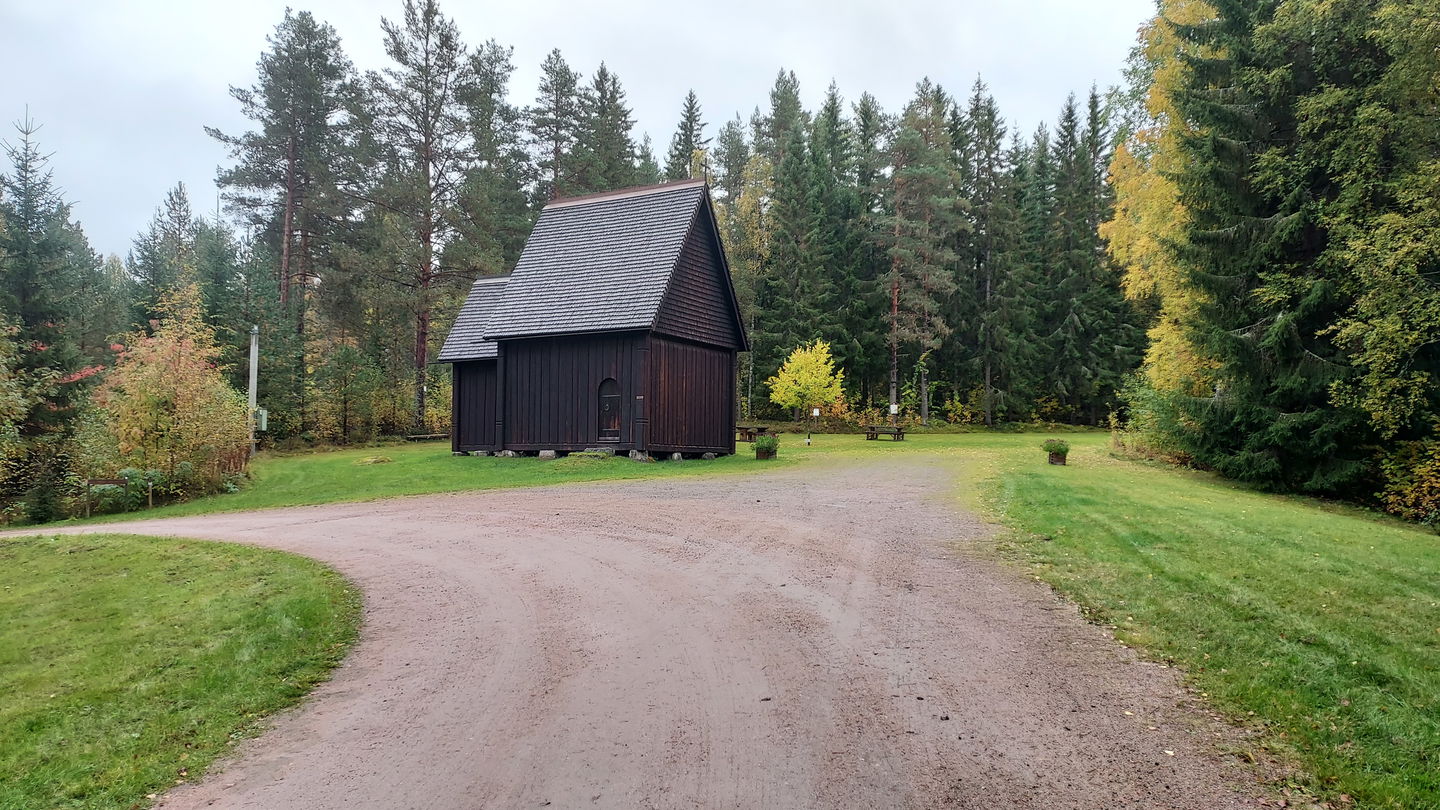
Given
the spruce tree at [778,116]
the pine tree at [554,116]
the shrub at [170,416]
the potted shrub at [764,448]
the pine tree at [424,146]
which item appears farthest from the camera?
the spruce tree at [778,116]

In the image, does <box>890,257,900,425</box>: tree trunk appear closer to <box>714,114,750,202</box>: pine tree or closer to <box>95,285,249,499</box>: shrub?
<box>714,114,750,202</box>: pine tree

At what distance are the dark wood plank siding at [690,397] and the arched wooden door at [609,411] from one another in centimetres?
118

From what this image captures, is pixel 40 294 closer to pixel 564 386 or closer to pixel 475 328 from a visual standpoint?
pixel 475 328

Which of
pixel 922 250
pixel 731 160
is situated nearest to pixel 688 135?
pixel 731 160

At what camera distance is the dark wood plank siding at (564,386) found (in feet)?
71.2

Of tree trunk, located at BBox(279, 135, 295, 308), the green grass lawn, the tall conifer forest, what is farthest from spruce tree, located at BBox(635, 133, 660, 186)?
the green grass lawn

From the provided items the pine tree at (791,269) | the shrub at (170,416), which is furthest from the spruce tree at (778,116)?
the shrub at (170,416)

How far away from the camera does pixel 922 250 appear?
141 feet

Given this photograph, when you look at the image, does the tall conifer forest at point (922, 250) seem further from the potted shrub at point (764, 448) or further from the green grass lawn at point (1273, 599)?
the potted shrub at point (764, 448)

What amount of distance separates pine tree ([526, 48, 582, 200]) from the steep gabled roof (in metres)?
18.3

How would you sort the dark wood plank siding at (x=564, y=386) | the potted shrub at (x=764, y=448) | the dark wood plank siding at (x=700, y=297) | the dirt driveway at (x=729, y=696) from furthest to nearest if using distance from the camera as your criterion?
the potted shrub at (x=764, y=448) → the dark wood plank siding at (x=700, y=297) → the dark wood plank siding at (x=564, y=386) → the dirt driveway at (x=729, y=696)

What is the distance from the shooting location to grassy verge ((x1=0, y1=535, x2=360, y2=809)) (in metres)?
4.16

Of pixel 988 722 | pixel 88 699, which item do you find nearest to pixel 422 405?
pixel 88 699

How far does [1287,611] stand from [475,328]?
25327 millimetres
